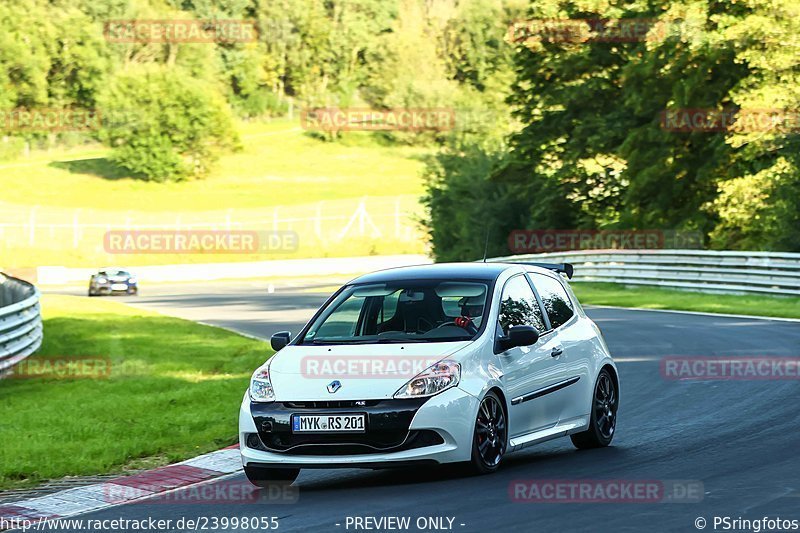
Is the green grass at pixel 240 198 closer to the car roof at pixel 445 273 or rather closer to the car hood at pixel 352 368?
the car roof at pixel 445 273

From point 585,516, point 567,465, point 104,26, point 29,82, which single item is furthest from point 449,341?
point 104,26

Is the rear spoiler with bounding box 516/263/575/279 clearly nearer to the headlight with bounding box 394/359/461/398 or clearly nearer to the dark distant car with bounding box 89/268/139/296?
the headlight with bounding box 394/359/461/398

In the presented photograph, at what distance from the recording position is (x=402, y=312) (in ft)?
35.0

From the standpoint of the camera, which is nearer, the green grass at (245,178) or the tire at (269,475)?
the tire at (269,475)

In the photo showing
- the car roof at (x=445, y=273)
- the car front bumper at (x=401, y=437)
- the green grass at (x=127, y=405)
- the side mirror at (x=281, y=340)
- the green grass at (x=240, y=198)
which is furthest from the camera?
the green grass at (x=240, y=198)

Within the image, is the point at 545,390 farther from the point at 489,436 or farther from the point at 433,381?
the point at 433,381

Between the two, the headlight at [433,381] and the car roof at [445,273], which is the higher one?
the car roof at [445,273]

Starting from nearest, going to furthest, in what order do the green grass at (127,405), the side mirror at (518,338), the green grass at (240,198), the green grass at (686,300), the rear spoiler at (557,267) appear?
1. the side mirror at (518,338)
2. the rear spoiler at (557,267)
3. the green grass at (127,405)
4. the green grass at (686,300)
5. the green grass at (240,198)

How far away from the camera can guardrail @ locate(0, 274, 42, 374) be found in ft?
62.8

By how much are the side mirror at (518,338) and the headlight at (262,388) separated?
1.69 meters

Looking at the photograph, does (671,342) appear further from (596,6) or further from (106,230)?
(106,230)

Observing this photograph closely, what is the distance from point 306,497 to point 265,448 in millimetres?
523

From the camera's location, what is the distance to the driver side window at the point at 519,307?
34.9ft

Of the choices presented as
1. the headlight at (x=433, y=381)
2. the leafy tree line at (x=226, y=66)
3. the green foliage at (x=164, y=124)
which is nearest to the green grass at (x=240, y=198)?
the green foliage at (x=164, y=124)
